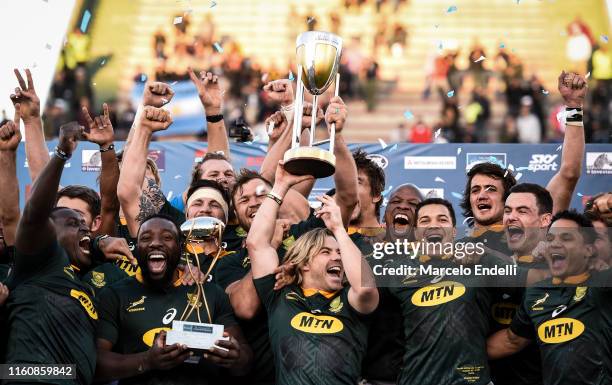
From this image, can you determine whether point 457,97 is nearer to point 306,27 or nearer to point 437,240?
point 306,27

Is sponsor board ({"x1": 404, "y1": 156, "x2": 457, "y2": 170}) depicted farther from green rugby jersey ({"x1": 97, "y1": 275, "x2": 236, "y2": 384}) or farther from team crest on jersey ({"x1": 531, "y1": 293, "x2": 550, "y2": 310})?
green rugby jersey ({"x1": 97, "y1": 275, "x2": 236, "y2": 384})

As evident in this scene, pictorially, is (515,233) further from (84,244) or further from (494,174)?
(84,244)

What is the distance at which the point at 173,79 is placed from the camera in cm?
1441

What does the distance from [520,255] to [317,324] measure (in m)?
1.27

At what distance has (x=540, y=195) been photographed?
6.76m

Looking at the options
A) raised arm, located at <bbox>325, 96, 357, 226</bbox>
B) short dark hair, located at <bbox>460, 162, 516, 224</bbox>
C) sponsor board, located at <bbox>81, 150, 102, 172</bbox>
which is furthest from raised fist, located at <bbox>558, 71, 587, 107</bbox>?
sponsor board, located at <bbox>81, 150, 102, 172</bbox>

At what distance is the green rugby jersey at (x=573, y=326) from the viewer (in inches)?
234

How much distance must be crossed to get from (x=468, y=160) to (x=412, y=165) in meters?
0.41

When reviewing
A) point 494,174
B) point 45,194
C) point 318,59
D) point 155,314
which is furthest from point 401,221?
point 45,194

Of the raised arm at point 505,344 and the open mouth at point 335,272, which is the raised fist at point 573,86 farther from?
the open mouth at point 335,272

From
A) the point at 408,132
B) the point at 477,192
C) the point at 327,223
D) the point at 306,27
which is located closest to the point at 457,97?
the point at 408,132

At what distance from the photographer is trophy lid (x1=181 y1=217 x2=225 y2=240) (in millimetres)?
6379

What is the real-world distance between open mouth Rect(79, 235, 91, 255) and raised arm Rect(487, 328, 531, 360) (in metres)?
2.26

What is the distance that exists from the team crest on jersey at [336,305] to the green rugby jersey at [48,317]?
1.25 meters
